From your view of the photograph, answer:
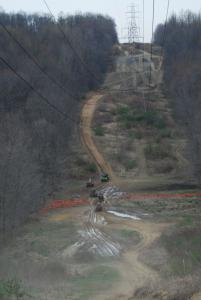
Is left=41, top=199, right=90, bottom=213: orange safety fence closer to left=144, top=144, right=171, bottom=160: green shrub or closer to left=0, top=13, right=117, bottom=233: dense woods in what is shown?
left=0, top=13, right=117, bottom=233: dense woods

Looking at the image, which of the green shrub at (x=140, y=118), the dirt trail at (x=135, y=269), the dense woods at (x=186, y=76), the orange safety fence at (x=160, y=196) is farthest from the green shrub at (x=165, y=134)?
the dirt trail at (x=135, y=269)

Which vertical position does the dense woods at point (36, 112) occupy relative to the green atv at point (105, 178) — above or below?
above

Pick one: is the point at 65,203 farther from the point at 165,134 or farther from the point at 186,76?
the point at 186,76

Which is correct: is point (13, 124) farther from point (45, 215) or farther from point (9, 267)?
point (9, 267)

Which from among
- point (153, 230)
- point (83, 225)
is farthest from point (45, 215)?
point (153, 230)

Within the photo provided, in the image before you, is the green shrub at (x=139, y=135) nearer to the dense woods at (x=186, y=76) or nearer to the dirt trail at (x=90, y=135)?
the dense woods at (x=186, y=76)

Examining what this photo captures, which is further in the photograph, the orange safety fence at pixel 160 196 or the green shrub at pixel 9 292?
the orange safety fence at pixel 160 196
